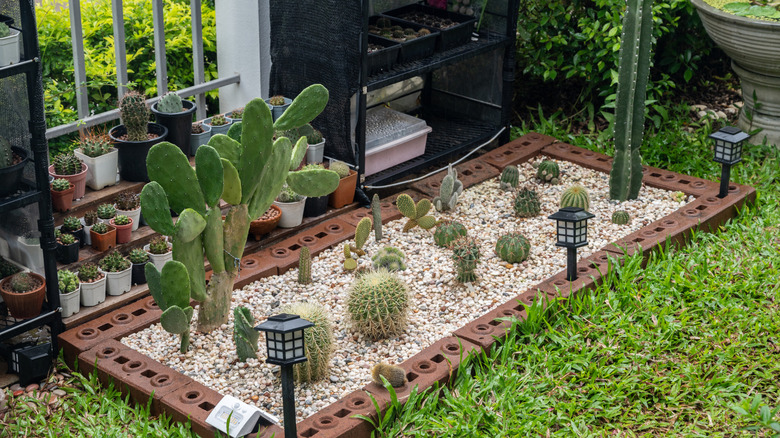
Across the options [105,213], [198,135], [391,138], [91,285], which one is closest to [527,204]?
[391,138]

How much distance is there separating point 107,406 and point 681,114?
501 centimetres

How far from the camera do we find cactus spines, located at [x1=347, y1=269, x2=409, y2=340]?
489 centimetres

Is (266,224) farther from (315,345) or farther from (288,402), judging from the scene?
(288,402)

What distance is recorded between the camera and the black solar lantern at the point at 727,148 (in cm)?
616

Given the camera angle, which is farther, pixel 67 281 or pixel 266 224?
pixel 266 224

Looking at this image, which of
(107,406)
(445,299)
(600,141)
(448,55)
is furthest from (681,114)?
(107,406)

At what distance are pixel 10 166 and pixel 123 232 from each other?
0.94 metres

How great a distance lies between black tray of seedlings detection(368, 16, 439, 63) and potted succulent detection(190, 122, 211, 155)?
4.21ft

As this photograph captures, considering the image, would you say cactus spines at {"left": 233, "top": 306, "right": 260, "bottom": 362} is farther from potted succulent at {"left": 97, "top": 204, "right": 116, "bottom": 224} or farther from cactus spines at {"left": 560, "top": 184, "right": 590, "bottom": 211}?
cactus spines at {"left": 560, "top": 184, "right": 590, "bottom": 211}

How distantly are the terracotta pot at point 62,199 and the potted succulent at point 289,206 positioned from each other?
1206 millimetres

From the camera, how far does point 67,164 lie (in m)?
5.36

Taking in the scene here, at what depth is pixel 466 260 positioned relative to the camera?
5.41 metres

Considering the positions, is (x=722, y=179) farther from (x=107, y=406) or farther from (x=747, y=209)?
(x=107, y=406)

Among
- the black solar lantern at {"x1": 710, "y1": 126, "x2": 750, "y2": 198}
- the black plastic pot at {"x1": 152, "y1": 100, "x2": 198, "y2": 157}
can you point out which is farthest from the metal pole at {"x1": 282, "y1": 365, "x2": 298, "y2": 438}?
the black solar lantern at {"x1": 710, "y1": 126, "x2": 750, "y2": 198}
